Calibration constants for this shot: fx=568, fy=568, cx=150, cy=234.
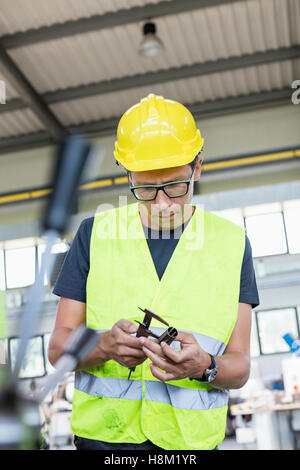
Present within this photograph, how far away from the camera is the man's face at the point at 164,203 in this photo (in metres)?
1.47

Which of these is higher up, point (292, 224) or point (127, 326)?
point (292, 224)

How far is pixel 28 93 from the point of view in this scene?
7098 mm

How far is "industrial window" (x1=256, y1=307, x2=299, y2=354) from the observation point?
8.92 meters

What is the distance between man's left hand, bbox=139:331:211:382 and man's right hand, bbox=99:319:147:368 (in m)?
0.03

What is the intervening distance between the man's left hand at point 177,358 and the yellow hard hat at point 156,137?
1.52ft

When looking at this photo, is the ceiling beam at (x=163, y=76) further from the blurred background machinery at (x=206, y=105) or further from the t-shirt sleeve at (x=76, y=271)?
the t-shirt sleeve at (x=76, y=271)

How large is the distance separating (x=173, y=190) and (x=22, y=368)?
0.88m

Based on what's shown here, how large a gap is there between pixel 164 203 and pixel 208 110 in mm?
6575

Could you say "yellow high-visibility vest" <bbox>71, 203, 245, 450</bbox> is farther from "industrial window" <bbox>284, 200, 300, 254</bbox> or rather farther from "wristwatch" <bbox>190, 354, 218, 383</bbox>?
"industrial window" <bbox>284, 200, 300, 254</bbox>

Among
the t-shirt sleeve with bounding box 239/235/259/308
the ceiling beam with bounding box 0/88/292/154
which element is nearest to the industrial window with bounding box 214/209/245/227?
the ceiling beam with bounding box 0/88/292/154

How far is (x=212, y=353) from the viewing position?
1.41 m

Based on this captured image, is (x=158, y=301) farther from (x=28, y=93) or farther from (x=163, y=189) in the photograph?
(x=28, y=93)

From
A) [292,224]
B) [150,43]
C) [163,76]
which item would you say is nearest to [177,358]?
[150,43]
